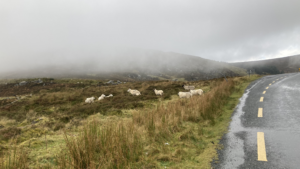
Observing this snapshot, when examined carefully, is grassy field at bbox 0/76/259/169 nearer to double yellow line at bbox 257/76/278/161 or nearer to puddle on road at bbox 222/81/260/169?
puddle on road at bbox 222/81/260/169

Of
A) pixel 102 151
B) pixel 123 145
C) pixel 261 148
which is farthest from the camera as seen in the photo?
pixel 261 148

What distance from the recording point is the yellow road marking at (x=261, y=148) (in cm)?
378

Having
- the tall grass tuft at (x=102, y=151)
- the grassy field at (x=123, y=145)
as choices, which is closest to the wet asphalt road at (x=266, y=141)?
the grassy field at (x=123, y=145)

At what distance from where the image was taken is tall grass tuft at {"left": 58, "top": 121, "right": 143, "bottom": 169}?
128 inches

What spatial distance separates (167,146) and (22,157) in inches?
146

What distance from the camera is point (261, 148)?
4.23 m

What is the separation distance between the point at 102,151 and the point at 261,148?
447 centimetres

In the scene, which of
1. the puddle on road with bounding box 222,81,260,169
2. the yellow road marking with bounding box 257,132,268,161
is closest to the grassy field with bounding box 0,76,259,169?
the puddle on road with bounding box 222,81,260,169

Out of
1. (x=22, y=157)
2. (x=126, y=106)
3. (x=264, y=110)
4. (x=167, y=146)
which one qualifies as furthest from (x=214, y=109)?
(x=22, y=157)

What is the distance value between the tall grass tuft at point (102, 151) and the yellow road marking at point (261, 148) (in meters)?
3.15

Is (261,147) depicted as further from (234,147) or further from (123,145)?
(123,145)

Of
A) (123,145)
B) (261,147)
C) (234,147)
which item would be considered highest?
(123,145)

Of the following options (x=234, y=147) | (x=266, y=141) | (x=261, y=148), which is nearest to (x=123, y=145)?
(x=234, y=147)

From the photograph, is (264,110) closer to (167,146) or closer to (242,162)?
(242,162)
